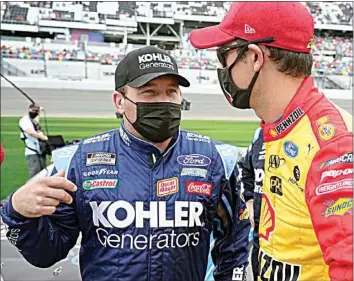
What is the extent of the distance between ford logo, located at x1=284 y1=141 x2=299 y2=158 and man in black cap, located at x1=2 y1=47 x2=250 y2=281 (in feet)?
1.55

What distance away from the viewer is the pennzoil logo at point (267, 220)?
44.1 inches

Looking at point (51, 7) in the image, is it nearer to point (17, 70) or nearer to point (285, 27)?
point (17, 70)

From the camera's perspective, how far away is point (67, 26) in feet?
74.9

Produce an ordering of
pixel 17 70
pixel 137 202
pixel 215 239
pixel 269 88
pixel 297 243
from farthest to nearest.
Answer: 1. pixel 17 70
2. pixel 215 239
3. pixel 137 202
4. pixel 269 88
5. pixel 297 243

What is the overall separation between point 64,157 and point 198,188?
1.51 feet

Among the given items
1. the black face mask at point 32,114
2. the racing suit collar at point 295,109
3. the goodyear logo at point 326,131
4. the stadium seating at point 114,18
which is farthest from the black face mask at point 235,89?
the stadium seating at point 114,18

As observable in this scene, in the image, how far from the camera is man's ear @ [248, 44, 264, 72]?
3.69 ft

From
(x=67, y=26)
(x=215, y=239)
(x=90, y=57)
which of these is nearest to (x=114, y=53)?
(x=90, y=57)

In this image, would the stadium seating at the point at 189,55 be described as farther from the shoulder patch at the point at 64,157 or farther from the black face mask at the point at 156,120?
the shoulder patch at the point at 64,157

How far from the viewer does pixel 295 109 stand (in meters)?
1.08

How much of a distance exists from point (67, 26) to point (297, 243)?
76.8ft

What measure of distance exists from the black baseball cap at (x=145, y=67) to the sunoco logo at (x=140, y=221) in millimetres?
419

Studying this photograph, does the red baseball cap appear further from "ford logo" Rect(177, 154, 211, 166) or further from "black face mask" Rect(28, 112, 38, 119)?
"black face mask" Rect(28, 112, 38, 119)

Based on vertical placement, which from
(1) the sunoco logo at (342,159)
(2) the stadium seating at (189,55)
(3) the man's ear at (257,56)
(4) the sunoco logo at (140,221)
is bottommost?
(2) the stadium seating at (189,55)
